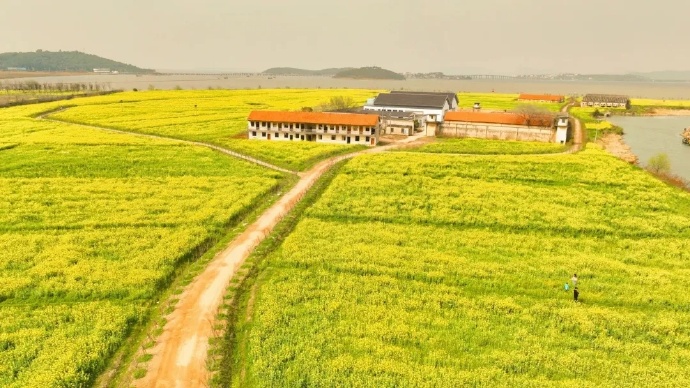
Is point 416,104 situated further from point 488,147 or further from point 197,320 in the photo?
point 197,320

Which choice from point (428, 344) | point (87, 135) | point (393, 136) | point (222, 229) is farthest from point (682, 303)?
point (87, 135)

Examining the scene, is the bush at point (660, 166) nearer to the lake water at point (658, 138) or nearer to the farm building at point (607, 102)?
the lake water at point (658, 138)

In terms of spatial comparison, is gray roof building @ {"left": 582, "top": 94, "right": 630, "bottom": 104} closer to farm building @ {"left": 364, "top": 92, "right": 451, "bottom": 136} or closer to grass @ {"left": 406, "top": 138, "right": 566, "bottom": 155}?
farm building @ {"left": 364, "top": 92, "right": 451, "bottom": 136}

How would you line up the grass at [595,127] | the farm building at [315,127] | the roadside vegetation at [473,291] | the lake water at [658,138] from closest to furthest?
the roadside vegetation at [473,291] < the farm building at [315,127] < the lake water at [658,138] < the grass at [595,127]

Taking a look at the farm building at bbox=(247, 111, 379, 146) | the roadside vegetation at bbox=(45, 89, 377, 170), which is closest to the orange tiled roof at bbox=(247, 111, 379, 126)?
the farm building at bbox=(247, 111, 379, 146)

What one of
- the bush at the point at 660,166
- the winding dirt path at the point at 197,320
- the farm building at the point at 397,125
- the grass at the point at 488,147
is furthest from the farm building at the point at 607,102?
the winding dirt path at the point at 197,320

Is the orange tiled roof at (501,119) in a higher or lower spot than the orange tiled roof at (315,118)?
higher
